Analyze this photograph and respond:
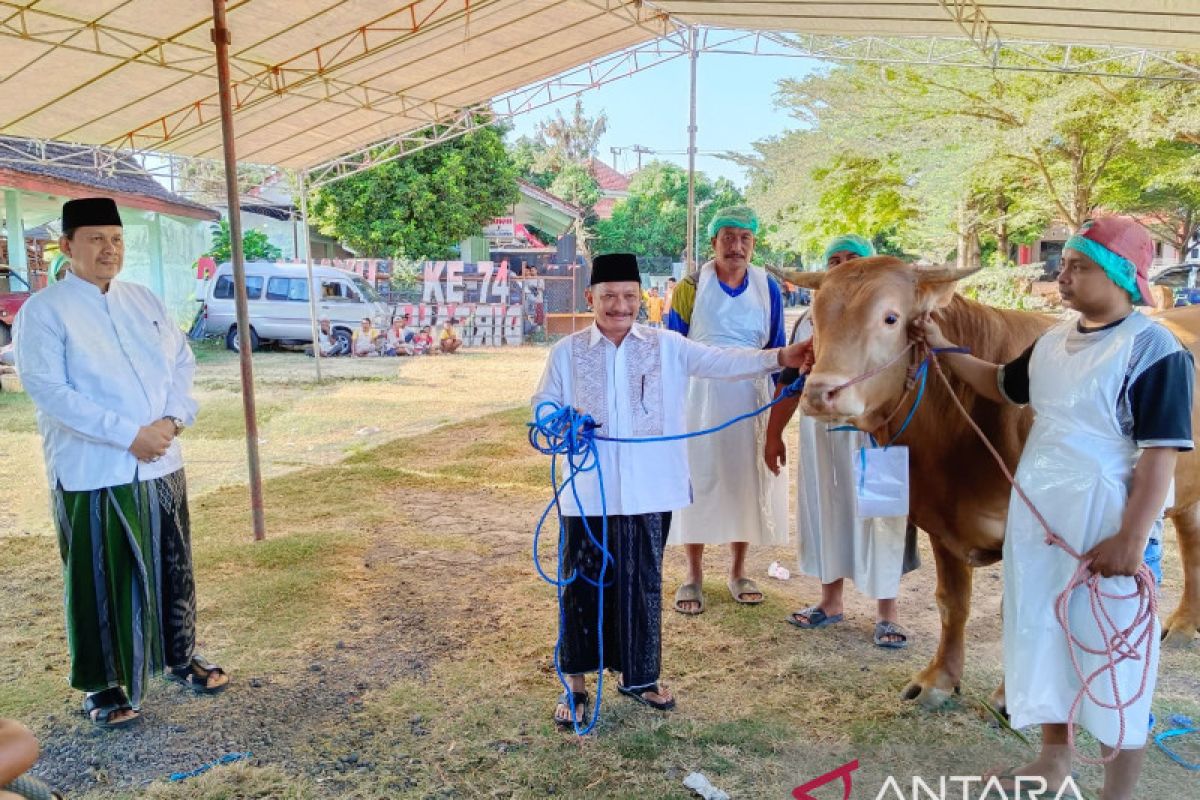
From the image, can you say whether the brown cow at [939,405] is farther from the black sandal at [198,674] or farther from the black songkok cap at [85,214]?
the black sandal at [198,674]

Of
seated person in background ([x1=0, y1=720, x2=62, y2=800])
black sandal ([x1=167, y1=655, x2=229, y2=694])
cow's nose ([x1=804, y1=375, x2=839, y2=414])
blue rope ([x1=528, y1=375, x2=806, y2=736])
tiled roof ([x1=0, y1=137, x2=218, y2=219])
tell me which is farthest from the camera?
tiled roof ([x1=0, y1=137, x2=218, y2=219])

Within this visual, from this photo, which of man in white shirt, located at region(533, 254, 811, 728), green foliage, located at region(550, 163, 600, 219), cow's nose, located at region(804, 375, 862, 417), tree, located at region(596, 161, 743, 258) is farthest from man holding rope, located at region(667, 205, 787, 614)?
green foliage, located at region(550, 163, 600, 219)

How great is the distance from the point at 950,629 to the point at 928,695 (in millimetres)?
280

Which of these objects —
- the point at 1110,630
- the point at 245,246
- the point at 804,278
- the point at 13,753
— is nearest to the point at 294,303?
the point at 245,246

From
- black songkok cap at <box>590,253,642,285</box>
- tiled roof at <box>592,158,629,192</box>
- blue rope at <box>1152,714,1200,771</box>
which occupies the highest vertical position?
tiled roof at <box>592,158,629,192</box>

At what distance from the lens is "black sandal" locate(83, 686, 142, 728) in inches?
130

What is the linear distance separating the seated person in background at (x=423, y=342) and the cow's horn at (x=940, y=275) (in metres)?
16.3

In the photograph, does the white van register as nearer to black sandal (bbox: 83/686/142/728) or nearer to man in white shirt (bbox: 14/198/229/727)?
man in white shirt (bbox: 14/198/229/727)

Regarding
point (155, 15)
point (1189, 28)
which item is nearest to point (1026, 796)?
point (1189, 28)

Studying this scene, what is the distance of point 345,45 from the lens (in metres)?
7.82

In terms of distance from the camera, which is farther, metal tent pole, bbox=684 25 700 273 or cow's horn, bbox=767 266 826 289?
metal tent pole, bbox=684 25 700 273

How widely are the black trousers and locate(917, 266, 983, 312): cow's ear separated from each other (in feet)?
4.04

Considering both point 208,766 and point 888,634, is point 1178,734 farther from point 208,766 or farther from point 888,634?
point 208,766

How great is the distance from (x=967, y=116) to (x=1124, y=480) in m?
13.5
